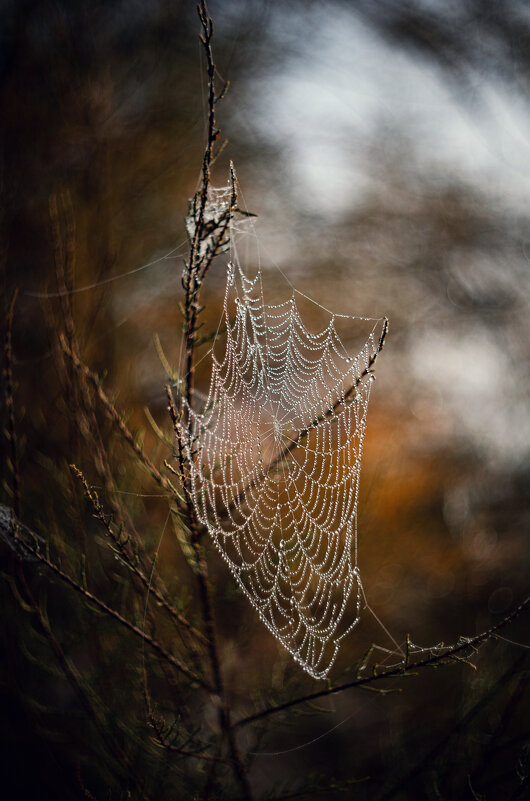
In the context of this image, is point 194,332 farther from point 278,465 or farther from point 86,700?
point 86,700

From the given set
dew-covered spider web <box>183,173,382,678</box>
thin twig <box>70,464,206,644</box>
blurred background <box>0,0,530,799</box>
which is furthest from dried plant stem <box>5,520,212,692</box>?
blurred background <box>0,0,530,799</box>

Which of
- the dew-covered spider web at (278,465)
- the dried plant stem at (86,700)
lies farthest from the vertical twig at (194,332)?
the dried plant stem at (86,700)

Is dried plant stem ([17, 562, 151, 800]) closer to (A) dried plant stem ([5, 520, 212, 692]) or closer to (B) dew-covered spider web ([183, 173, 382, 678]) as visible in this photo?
(A) dried plant stem ([5, 520, 212, 692])

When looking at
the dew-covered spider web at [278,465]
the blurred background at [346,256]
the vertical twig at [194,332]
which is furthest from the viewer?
the blurred background at [346,256]

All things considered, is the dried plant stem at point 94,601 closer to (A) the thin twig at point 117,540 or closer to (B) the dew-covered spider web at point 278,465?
(A) the thin twig at point 117,540

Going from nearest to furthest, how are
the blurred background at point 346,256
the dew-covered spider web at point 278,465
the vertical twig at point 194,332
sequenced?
the vertical twig at point 194,332 < the dew-covered spider web at point 278,465 < the blurred background at point 346,256

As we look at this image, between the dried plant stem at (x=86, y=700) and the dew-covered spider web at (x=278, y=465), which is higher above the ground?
the dew-covered spider web at (x=278, y=465)
